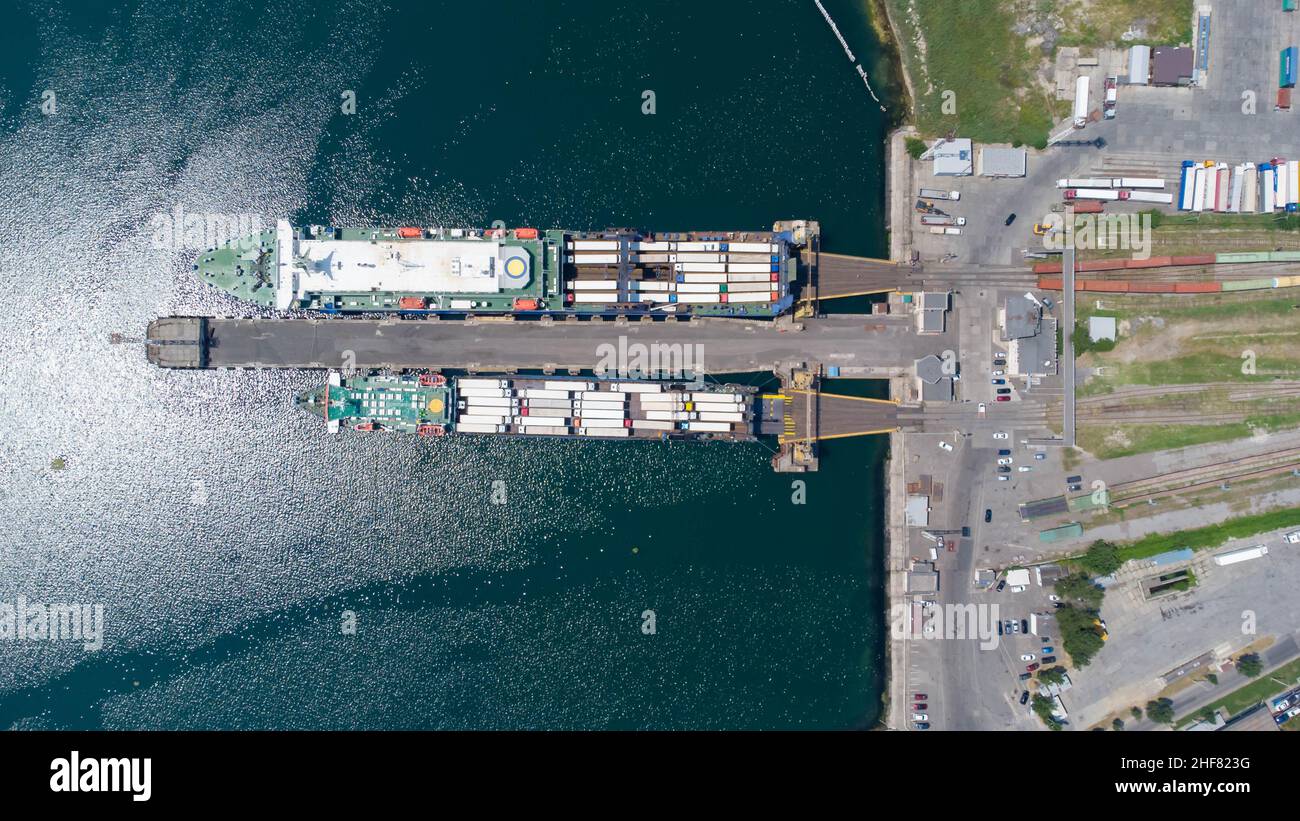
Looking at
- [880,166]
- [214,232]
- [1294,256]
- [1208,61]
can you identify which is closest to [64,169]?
[214,232]

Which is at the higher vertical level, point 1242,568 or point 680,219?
point 680,219

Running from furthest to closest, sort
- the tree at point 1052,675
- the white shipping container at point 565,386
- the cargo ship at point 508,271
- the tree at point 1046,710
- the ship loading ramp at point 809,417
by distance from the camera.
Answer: the ship loading ramp at point 809,417
the white shipping container at point 565,386
the tree at point 1046,710
the tree at point 1052,675
the cargo ship at point 508,271

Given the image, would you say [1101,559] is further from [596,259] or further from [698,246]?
[596,259]

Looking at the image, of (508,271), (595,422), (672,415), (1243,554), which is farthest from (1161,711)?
(508,271)

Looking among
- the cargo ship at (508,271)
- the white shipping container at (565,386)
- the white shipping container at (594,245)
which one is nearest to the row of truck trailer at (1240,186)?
the cargo ship at (508,271)

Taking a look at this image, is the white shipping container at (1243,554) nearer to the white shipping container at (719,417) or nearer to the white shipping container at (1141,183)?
the white shipping container at (1141,183)

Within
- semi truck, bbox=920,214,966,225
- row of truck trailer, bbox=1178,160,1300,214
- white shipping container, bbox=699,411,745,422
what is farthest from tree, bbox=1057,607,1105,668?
row of truck trailer, bbox=1178,160,1300,214

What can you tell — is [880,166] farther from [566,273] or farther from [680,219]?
[566,273]
